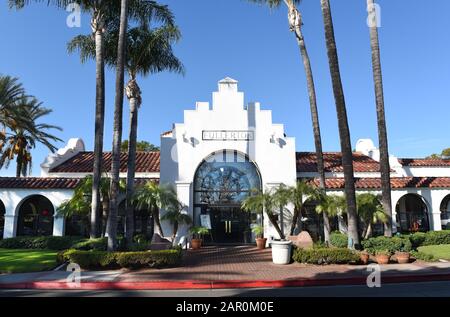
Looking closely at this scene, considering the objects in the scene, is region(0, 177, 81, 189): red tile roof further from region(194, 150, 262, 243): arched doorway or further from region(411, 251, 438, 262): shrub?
region(411, 251, 438, 262): shrub

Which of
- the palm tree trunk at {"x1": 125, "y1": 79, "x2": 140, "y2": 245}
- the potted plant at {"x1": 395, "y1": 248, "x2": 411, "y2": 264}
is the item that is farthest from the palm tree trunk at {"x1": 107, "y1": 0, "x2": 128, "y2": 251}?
the potted plant at {"x1": 395, "y1": 248, "x2": 411, "y2": 264}

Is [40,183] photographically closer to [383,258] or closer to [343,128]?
[343,128]

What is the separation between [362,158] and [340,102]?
473 inches

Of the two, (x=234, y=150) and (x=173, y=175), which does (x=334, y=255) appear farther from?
(x=173, y=175)

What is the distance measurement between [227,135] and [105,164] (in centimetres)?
936

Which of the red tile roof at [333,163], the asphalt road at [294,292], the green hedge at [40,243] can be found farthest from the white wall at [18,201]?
the red tile roof at [333,163]

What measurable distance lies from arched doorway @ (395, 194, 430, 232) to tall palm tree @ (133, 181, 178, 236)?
1435 centimetres

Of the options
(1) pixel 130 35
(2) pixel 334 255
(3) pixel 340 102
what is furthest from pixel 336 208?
(1) pixel 130 35

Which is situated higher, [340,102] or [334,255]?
[340,102]

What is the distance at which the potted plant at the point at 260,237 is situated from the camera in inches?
709

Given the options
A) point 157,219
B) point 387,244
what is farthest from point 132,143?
point 387,244

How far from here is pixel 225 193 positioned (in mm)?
19688

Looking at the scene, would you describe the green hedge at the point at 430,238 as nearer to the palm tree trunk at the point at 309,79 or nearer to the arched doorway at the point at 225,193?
the palm tree trunk at the point at 309,79

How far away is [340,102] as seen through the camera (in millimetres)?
14977
